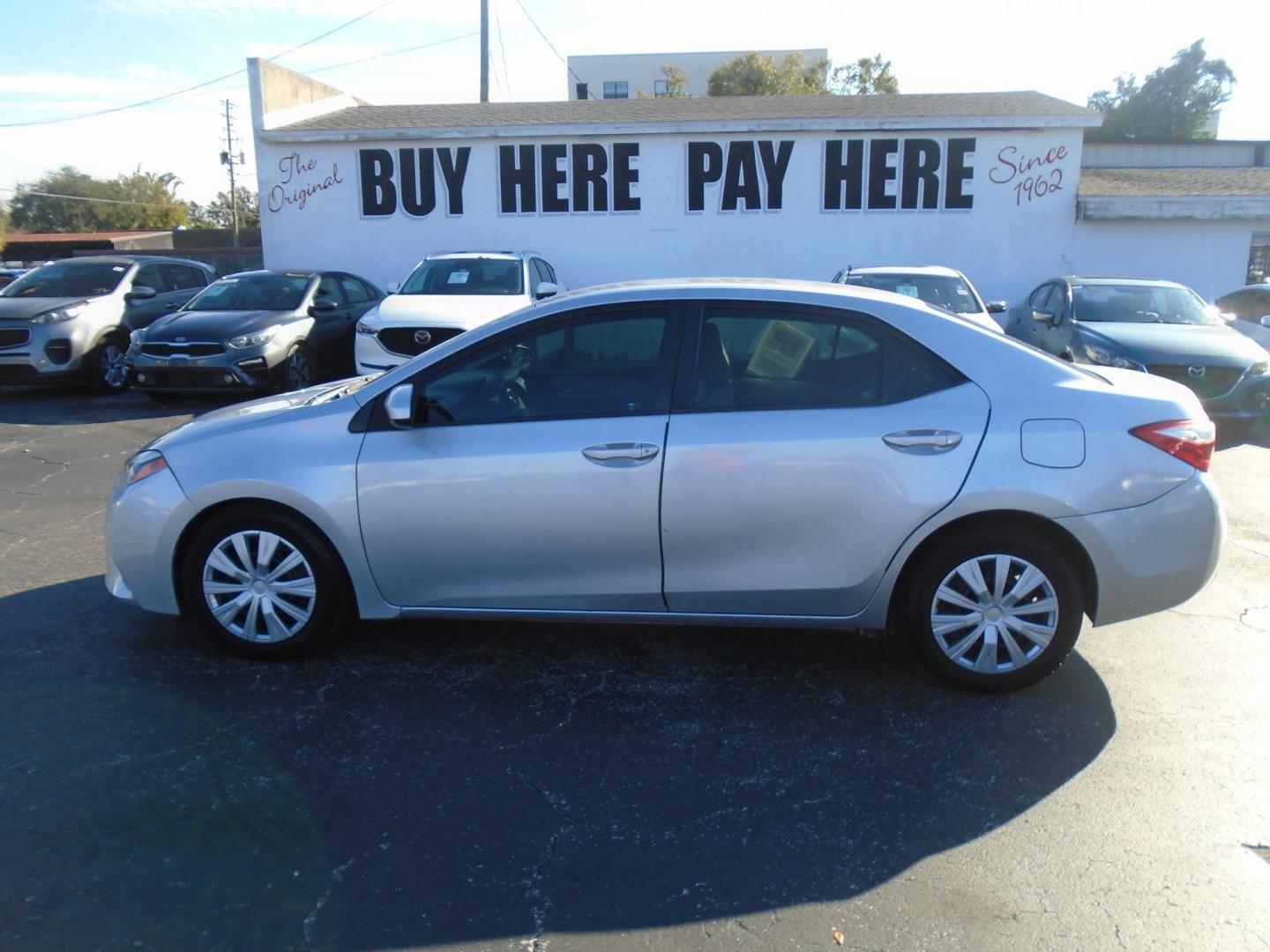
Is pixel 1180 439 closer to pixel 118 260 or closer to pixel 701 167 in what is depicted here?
pixel 118 260

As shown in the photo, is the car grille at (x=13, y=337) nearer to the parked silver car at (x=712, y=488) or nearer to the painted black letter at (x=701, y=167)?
the parked silver car at (x=712, y=488)

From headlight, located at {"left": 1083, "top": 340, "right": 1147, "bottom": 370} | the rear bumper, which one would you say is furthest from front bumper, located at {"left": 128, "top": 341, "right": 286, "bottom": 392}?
the rear bumper

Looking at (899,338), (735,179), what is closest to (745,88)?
(735,179)

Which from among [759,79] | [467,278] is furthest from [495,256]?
[759,79]

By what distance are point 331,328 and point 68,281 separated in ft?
11.5

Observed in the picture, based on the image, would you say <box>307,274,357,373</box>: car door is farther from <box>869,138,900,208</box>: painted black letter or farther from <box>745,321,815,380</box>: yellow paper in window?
<box>745,321,815,380</box>: yellow paper in window

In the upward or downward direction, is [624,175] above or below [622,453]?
above

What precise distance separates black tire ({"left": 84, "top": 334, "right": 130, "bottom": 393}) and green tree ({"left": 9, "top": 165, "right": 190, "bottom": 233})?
198 feet

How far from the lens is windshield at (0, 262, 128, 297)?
40.7 feet

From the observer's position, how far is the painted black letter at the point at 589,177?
54.4 feet

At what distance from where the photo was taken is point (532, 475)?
3.98 meters

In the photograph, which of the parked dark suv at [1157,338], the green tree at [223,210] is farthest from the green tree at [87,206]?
the parked dark suv at [1157,338]

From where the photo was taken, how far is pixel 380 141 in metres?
16.8

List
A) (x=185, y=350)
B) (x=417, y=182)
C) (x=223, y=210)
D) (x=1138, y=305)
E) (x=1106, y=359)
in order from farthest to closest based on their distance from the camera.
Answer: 1. (x=223, y=210)
2. (x=417, y=182)
3. (x=185, y=350)
4. (x=1138, y=305)
5. (x=1106, y=359)
